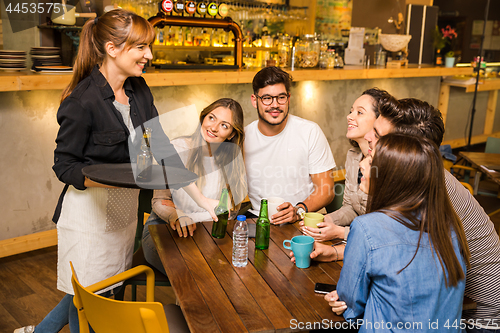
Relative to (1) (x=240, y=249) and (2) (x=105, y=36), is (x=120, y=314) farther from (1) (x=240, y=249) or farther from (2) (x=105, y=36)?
(2) (x=105, y=36)

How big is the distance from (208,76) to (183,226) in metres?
2.01

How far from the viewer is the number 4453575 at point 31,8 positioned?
323 cm

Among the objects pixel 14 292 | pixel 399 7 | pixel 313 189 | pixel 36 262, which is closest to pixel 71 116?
pixel 313 189

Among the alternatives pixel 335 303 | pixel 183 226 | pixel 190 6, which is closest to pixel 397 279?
pixel 335 303

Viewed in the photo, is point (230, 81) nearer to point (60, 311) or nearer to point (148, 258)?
point (148, 258)

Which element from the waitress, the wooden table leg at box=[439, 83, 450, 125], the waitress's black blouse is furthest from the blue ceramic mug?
the wooden table leg at box=[439, 83, 450, 125]

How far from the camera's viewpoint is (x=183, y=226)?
1804 millimetres

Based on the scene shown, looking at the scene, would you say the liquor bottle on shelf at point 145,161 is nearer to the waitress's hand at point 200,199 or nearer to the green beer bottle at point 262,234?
the waitress's hand at point 200,199

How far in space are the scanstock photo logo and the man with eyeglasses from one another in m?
1.84

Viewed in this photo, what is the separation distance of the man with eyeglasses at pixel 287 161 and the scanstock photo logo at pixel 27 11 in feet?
6.05

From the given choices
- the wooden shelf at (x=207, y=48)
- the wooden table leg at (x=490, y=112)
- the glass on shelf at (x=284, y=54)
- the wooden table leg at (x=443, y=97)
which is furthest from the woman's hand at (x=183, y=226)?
the wooden table leg at (x=490, y=112)

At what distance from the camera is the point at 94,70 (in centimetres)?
171

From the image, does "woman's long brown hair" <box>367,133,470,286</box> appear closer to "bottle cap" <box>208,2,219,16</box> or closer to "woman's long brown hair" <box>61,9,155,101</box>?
"woman's long brown hair" <box>61,9,155,101</box>

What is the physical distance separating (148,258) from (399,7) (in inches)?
219
